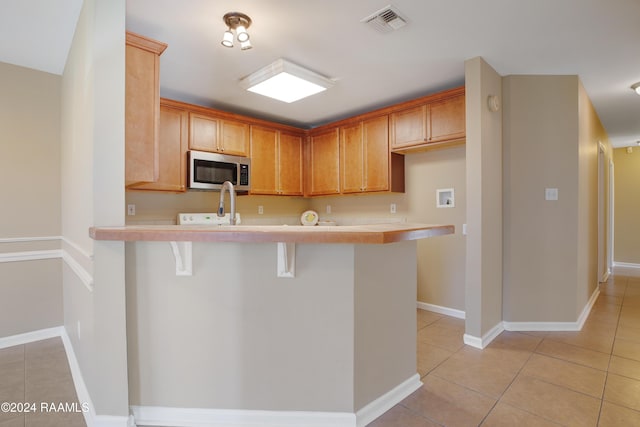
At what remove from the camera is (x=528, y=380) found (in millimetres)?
2133

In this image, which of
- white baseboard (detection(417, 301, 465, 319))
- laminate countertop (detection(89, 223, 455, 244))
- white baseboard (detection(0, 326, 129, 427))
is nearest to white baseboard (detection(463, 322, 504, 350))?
white baseboard (detection(417, 301, 465, 319))

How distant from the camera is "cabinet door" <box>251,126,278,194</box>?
404cm

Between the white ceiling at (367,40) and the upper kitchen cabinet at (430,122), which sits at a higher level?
the white ceiling at (367,40)

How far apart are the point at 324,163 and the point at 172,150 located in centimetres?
190

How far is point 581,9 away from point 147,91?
276 centimetres

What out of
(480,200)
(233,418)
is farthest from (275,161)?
(233,418)

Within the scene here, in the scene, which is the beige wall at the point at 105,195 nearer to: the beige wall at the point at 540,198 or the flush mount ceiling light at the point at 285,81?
the flush mount ceiling light at the point at 285,81

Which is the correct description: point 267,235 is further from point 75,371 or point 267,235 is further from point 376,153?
point 376,153

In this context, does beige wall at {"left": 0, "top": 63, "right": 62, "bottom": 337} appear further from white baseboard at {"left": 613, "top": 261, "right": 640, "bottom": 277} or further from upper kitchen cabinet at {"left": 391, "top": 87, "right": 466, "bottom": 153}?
white baseboard at {"left": 613, "top": 261, "right": 640, "bottom": 277}

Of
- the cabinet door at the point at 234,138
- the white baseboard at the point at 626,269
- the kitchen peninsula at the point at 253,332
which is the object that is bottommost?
the white baseboard at the point at 626,269

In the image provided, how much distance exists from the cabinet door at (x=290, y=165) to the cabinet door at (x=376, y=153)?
1.01 meters

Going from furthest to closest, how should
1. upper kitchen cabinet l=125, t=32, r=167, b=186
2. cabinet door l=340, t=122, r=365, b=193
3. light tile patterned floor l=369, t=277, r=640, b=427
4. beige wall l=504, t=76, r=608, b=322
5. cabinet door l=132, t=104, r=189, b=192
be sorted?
cabinet door l=340, t=122, r=365, b=193
cabinet door l=132, t=104, r=189, b=192
beige wall l=504, t=76, r=608, b=322
upper kitchen cabinet l=125, t=32, r=167, b=186
light tile patterned floor l=369, t=277, r=640, b=427

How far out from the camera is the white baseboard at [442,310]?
344cm

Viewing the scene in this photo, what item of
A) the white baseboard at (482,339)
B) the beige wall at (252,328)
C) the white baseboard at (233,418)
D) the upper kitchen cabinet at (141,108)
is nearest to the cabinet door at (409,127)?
the white baseboard at (482,339)
